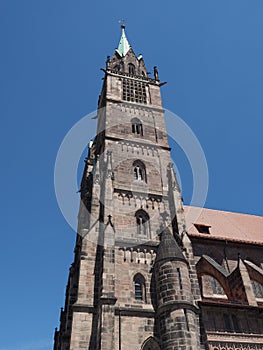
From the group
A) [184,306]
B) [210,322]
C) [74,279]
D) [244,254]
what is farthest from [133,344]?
[244,254]

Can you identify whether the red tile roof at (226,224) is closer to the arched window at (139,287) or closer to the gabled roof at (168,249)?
the gabled roof at (168,249)

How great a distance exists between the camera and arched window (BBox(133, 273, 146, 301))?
17.4m

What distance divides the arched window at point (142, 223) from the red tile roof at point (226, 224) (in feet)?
13.1

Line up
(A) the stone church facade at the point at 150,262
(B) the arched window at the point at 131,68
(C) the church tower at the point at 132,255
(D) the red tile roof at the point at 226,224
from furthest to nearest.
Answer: (B) the arched window at the point at 131,68 < (D) the red tile roof at the point at 226,224 < (A) the stone church facade at the point at 150,262 < (C) the church tower at the point at 132,255

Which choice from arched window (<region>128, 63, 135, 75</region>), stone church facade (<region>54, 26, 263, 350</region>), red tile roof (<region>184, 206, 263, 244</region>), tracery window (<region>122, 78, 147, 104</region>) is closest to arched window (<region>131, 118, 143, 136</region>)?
stone church facade (<region>54, 26, 263, 350</region>)

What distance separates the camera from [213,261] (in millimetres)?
21969

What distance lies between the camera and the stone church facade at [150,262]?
15664 mm

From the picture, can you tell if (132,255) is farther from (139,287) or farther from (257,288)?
(257,288)

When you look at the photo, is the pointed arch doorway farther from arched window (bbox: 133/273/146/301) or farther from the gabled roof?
the gabled roof

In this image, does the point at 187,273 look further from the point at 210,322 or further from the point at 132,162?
the point at 132,162

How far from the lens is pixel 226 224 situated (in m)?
27.2

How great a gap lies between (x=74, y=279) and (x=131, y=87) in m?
19.0

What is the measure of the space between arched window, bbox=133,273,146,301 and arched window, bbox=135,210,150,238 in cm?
277

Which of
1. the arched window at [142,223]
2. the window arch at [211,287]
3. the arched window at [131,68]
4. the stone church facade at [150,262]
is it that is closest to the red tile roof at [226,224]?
the stone church facade at [150,262]
